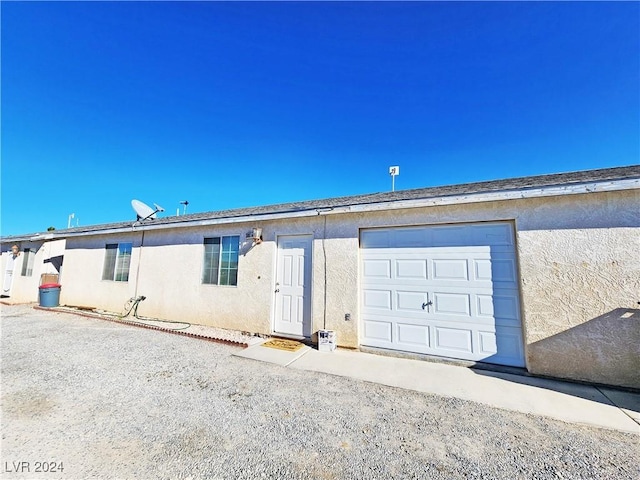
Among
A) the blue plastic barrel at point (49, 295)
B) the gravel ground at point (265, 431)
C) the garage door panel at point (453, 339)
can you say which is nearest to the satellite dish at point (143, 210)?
the blue plastic barrel at point (49, 295)

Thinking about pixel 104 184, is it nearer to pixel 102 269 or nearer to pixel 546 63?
pixel 102 269

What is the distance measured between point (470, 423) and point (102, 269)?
39.7ft

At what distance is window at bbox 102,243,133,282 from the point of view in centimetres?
891

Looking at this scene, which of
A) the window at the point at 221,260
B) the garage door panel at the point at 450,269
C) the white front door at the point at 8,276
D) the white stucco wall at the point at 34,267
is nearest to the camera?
the garage door panel at the point at 450,269

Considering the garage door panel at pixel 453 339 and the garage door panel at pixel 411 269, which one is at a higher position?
the garage door panel at pixel 411 269

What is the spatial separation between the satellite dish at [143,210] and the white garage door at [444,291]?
8.40 m

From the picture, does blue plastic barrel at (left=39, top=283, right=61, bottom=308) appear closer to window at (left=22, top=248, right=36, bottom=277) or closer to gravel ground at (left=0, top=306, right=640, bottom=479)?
window at (left=22, top=248, right=36, bottom=277)

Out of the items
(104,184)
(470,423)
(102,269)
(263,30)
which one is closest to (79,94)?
(102,269)

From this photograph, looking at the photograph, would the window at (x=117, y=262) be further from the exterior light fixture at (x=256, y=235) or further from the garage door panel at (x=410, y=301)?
the garage door panel at (x=410, y=301)

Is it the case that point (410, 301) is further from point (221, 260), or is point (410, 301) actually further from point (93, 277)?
point (93, 277)

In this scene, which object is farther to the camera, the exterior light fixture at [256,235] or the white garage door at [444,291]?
the exterior light fixture at [256,235]

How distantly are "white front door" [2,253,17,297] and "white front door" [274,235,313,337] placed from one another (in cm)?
1606

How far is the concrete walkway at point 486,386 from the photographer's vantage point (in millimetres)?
2918

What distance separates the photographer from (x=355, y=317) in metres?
5.16
